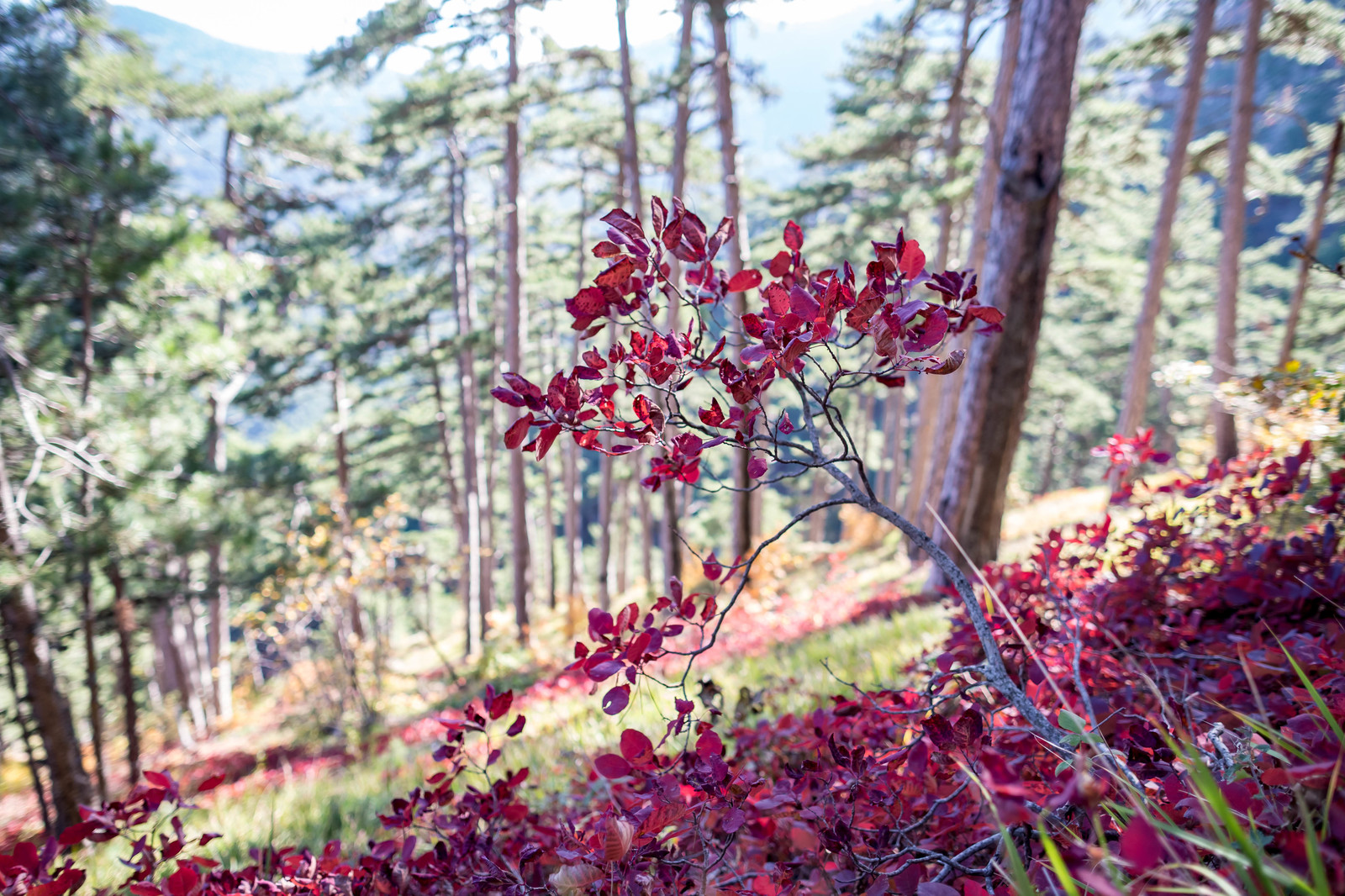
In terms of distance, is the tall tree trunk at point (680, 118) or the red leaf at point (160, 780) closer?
the red leaf at point (160, 780)

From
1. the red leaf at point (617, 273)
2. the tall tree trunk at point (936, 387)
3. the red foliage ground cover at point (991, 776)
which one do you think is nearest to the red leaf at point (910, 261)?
the red leaf at point (617, 273)

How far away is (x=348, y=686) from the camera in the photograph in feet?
31.8

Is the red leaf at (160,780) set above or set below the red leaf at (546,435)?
below

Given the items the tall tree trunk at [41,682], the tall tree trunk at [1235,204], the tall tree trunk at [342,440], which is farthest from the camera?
the tall tree trunk at [342,440]

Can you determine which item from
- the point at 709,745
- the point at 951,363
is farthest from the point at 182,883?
the point at 951,363

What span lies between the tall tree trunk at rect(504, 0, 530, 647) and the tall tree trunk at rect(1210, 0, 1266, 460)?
393 inches

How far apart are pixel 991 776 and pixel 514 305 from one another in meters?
10.5

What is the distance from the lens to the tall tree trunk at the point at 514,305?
10.1 m

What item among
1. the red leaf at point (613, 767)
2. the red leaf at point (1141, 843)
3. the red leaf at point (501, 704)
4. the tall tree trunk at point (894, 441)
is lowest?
the tall tree trunk at point (894, 441)

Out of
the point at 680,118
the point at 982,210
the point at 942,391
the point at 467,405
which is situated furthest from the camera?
the point at 467,405

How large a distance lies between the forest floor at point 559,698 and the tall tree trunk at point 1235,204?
1.96 metres

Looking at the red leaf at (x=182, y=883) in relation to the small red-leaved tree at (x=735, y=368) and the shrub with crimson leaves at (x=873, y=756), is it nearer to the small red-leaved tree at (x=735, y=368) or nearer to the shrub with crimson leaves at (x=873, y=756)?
the shrub with crimson leaves at (x=873, y=756)

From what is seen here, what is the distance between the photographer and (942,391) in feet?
33.9

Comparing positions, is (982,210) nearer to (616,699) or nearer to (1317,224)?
(1317,224)
